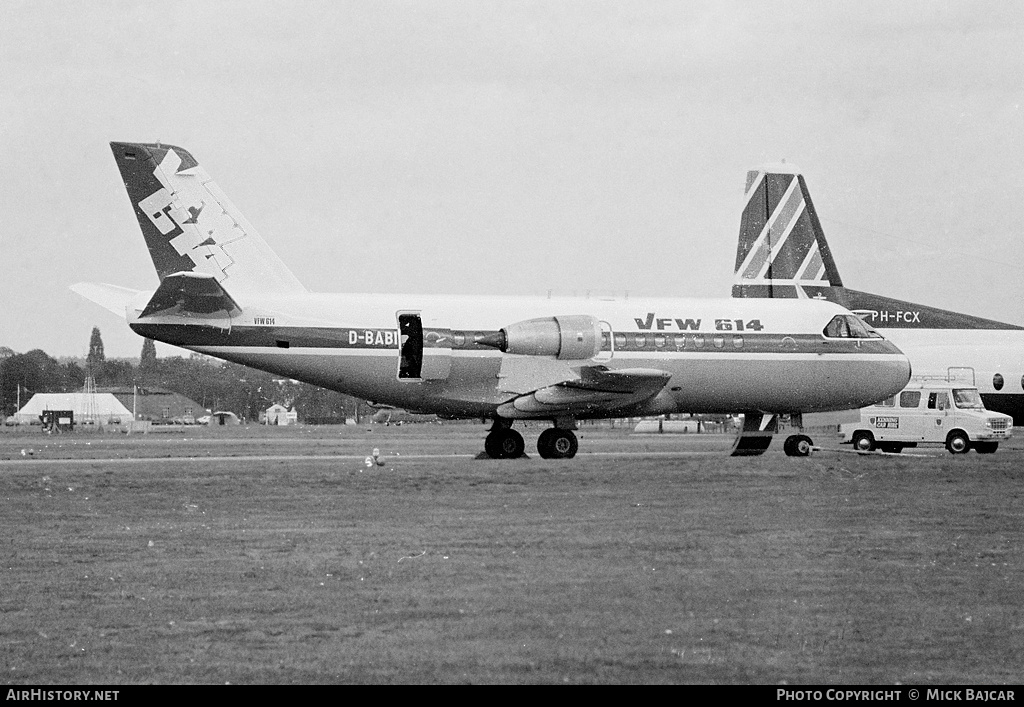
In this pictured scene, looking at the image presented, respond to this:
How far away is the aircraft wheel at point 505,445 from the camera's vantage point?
31875mm

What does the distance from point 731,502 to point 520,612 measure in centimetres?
967

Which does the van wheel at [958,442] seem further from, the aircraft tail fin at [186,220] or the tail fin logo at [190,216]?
the tail fin logo at [190,216]

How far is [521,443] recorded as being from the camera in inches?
1259

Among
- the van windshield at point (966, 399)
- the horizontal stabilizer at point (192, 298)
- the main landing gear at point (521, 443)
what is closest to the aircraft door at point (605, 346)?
the main landing gear at point (521, 443)

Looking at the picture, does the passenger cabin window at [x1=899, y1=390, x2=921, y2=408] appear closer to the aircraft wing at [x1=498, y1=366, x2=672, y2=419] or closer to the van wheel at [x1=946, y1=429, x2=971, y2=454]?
the van wheel at [x1=946, y1=429, x2=971, y2=454]

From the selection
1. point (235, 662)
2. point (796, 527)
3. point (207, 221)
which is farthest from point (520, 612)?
point (207, 221)

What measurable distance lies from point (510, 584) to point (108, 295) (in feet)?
74.1

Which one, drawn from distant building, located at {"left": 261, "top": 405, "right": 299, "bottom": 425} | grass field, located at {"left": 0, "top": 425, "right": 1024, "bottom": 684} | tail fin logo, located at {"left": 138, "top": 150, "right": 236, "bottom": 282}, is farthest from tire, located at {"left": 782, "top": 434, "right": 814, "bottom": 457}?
distant building, located at {"left": 261, "top": 405, "right": 299, "bottom": 425}

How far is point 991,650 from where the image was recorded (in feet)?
29.0

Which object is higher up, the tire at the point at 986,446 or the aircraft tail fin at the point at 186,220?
the aircraft tail fin at the point at 186,220

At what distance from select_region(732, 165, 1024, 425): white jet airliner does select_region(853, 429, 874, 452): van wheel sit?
7640 mm

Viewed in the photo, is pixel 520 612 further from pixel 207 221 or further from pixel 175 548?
pixel 207 221

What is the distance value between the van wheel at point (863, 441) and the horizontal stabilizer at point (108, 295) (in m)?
22.2

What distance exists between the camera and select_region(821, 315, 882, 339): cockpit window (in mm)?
34344
